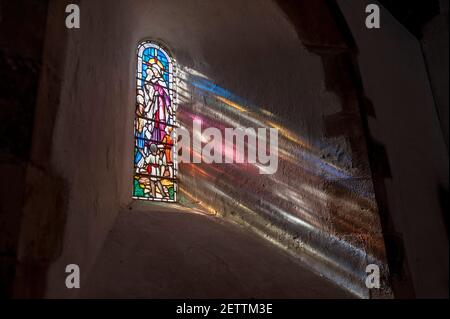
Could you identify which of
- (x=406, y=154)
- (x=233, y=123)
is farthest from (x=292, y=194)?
(x=406, y=154)

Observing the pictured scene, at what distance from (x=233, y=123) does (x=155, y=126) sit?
20.5 inches

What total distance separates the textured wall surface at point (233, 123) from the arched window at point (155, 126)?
0.08m

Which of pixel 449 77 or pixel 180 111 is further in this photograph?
pixel 449 77

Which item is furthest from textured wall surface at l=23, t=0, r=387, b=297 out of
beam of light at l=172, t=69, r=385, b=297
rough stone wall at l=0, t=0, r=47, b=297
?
rough stone wall at l=0, t=0, r=47, b=297

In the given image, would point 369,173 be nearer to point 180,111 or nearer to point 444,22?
point 180,111

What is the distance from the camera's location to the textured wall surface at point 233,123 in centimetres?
147

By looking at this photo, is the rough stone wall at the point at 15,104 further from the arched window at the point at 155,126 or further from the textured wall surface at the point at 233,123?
the arched window at the point at 155,126

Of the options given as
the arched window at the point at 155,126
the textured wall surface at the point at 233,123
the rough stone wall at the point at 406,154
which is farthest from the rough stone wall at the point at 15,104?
the rough stone wall at the point at 406,154

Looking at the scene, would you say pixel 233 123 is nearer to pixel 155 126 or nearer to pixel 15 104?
pixel 155 126

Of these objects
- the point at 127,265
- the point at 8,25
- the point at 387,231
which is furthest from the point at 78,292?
the point at 387,231

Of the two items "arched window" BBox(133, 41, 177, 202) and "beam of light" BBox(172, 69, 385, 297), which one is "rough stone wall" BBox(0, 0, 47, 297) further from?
"beam of light" BBox(172, 69, 385, 297)

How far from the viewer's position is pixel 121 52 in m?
2.07

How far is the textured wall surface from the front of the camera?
4.83 ft

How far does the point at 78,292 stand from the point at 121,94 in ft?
3.67
